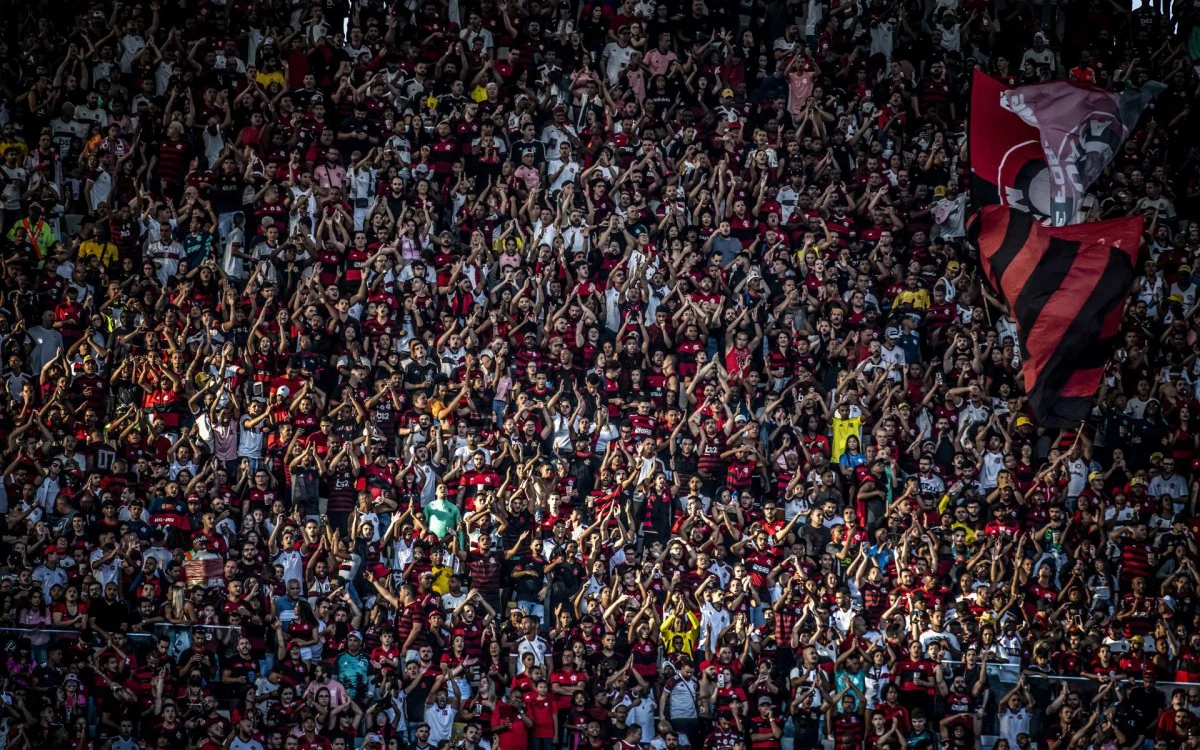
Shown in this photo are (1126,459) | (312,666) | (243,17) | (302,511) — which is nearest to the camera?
(312,666)

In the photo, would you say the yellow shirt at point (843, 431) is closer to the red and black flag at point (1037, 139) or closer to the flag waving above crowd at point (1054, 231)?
the flag waving above crowd at point (1054, 231)

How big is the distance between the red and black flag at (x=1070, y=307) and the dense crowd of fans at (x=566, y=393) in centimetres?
169

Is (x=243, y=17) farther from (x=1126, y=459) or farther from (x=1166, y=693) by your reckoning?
(x=1166, y=693)

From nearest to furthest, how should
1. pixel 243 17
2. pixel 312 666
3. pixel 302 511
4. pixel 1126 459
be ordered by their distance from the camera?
pixel 312 666 < pixel 302 511 < pixel 1126 459 < pixel 243 17

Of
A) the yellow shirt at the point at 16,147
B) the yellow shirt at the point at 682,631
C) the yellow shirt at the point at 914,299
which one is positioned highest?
the yellow shirt at the point at 16,147

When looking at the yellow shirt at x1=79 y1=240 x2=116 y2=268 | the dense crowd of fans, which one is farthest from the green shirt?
the yellow shirt at x1=79 y1=240 x2=116 y2=268

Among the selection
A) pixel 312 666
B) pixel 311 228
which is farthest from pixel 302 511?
pixel 311 228

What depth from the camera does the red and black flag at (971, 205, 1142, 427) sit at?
21578 mm

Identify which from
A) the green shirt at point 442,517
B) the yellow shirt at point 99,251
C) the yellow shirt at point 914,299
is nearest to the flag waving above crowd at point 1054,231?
the yellow shirt at point 914,299

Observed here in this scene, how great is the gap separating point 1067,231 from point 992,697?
533 cm

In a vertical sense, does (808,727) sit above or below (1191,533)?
below

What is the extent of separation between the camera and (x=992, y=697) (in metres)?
20.6

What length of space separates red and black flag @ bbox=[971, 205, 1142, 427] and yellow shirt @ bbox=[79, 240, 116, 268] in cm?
1097

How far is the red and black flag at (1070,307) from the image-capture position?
2158 centimetres
